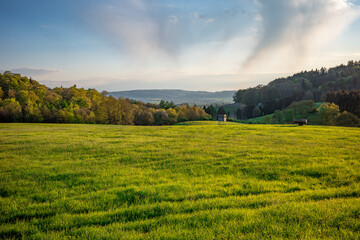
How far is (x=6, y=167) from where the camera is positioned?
10062 millimetres

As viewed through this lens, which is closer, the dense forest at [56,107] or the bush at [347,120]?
the dense forest at [56,107]

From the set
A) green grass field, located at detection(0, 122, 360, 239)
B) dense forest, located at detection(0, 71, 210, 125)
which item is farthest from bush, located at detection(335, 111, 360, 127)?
dense forest, located at detection(0, 71, 210, 125)

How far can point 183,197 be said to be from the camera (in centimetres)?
651

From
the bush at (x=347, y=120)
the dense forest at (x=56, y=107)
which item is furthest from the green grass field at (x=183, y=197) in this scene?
the bush at (x=347, y=120)

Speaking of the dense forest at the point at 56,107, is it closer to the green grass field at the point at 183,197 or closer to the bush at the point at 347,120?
the green grass field at the point at 183,197

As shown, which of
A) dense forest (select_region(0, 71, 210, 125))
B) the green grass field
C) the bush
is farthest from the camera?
the bush

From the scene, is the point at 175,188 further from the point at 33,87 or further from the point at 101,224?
the point at 33,87

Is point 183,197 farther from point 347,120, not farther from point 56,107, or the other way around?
point 56,107

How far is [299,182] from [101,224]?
7.47 m

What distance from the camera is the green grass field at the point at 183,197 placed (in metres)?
4.72

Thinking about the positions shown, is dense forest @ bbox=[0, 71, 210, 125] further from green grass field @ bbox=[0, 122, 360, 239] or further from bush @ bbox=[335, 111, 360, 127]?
bush @ bbox=[335, 111, 360, 127]

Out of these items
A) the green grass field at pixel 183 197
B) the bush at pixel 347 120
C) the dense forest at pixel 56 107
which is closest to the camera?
the green grass field at pixel 183 197

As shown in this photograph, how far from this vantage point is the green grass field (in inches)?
186

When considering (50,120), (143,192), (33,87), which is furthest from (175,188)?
(33,87)
